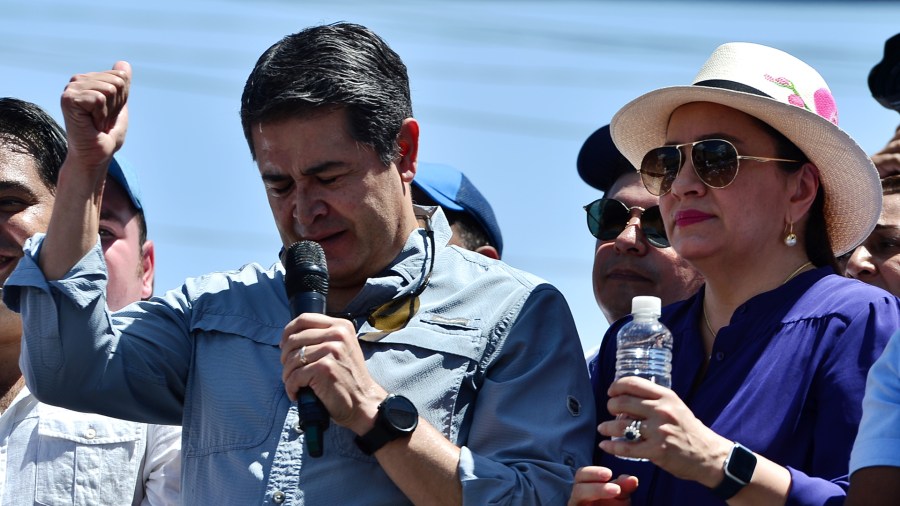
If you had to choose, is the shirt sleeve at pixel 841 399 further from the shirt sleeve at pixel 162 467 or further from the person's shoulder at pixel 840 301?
the shirt sleeve at pixel 162 467

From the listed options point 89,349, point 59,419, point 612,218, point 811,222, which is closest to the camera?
point 89,349

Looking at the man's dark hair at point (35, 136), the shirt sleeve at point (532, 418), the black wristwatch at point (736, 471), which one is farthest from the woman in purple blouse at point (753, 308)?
the man's dark hair at point (35, 136)

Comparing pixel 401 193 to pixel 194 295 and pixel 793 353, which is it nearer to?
pixel 194 295

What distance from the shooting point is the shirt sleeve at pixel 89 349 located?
3941 mm

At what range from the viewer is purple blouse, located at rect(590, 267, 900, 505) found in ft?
11.8

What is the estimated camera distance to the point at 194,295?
14.4ft

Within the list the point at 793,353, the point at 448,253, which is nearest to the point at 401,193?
the point at 448,253

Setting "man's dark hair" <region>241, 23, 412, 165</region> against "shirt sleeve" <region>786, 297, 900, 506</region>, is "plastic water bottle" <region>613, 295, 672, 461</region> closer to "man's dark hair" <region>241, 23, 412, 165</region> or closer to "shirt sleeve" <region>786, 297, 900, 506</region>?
"shirt sleeve" <region>786, 297, 900, 506</region>

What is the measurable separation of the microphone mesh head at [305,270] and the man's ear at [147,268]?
2.05 m

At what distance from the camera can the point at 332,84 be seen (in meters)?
4.27

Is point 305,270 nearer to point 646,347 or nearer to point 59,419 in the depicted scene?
point 646,347

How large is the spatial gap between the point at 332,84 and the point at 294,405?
97cm

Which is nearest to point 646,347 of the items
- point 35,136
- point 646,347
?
point 646,347

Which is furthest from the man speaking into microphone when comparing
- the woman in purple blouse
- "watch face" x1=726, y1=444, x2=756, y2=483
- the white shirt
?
the white shirt
